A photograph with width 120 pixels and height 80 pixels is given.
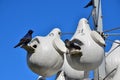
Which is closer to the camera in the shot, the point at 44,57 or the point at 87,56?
the point at 87,56

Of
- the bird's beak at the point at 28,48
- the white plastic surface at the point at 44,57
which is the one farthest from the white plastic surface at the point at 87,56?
the bird's beak at the point at 28,48

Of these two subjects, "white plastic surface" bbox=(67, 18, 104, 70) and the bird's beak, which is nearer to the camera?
"white plastic surface" bbox=(67, 18, 104, 70)

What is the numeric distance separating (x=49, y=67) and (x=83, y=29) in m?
0.32

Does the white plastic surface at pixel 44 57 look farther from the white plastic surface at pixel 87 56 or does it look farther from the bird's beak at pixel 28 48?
the white plastic surface at pixel 87 56

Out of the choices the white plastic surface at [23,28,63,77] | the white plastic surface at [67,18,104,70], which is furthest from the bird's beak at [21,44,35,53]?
the white plastic surface at [67,18,104,70]

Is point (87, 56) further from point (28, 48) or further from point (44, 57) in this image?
point (28, 48)

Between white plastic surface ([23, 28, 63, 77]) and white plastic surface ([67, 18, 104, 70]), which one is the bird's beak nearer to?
white plastic surface ([23, 28, 63, 77])

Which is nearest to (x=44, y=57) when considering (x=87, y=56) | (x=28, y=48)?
(x=28, y=48)

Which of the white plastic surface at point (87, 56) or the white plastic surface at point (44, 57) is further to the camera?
the white plastic surface at point (44, 57)

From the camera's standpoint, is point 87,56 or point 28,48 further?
point 28,48

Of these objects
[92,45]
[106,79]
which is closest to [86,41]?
[92,45]

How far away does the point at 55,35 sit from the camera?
281 centimetres

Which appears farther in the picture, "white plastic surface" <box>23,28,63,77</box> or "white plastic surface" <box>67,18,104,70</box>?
"white plastic surface" <box>23,28,63,77</box>

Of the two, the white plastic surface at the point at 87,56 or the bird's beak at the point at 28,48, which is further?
the bird's beak at the point at 28,48
